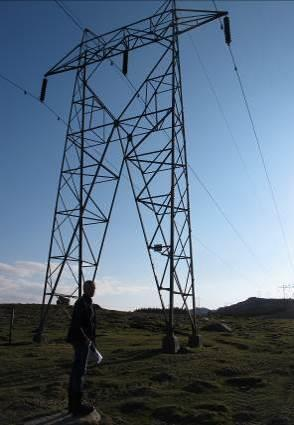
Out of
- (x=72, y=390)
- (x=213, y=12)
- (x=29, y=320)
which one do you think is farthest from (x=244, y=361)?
(x=29, y=320)

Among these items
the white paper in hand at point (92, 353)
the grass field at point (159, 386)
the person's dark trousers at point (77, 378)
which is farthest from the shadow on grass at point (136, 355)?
the person's dark trousers at point (77, 378)

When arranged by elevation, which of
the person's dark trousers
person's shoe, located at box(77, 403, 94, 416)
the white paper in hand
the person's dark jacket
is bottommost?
person's shoe, located at box(77, 403, 94, 416)

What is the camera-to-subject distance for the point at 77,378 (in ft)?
27.2

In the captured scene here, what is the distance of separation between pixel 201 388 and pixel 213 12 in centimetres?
1591

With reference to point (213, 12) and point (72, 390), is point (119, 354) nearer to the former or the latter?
point (72, 390)

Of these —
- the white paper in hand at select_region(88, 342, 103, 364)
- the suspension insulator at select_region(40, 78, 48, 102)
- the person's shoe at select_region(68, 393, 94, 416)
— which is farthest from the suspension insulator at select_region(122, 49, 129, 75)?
the person's shoe at select_region(68, 393, 94, 416)

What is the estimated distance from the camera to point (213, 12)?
2092 centimetres

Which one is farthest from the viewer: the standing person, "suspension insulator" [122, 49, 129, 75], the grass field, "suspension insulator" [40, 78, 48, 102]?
"suspension insulator" [40, 78, 48, 102]

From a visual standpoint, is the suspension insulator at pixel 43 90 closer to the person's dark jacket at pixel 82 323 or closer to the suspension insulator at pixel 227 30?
the suspension insulator at pixel 227 30

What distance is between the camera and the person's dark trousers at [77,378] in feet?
26.9

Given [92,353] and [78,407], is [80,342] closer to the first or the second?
[92,353]

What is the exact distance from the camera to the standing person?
26.9ft

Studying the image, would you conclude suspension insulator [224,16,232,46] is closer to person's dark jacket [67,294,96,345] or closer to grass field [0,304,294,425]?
grass field [0,304,294,425]

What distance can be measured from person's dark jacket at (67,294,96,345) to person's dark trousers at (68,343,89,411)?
14 centimetres
